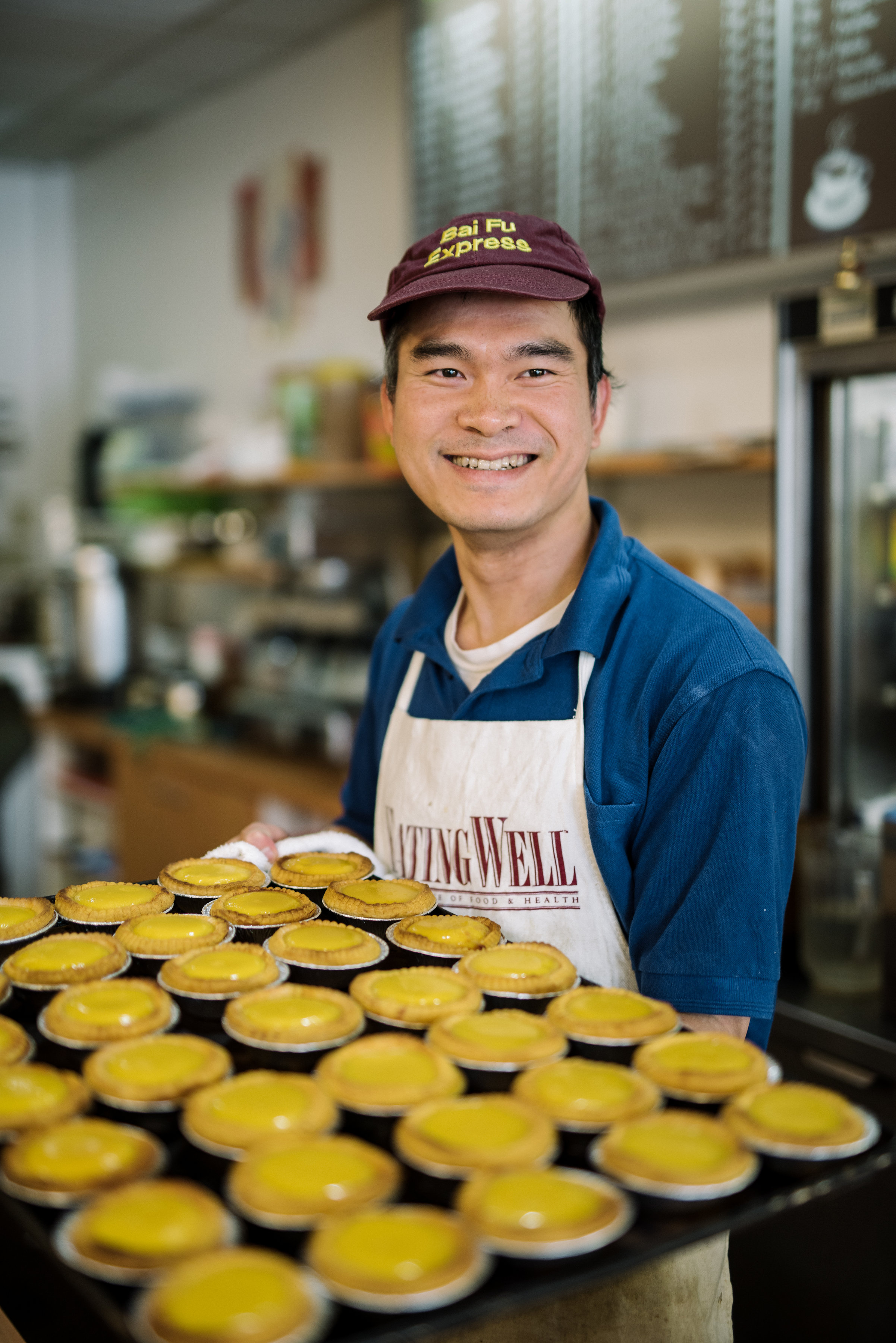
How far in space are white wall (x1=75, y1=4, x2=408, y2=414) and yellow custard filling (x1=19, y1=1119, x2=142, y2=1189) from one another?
3664 mm

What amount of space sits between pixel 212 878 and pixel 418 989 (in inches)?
16.1

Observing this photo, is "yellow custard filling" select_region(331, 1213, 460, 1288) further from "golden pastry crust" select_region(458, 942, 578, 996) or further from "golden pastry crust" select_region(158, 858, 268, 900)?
"golden pastry crust" select_region(158, 858, 268, 900)

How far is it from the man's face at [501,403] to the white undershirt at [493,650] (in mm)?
124

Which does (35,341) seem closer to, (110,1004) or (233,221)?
(233,221)

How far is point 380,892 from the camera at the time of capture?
135 cm

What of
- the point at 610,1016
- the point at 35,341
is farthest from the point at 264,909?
the point at 35,341

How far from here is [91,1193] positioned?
2.52ft

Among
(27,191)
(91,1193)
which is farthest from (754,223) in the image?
(27,191)

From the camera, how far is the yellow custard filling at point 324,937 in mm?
1186

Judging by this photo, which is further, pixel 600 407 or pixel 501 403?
pixel 600 407

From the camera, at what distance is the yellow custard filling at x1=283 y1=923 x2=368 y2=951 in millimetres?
1186

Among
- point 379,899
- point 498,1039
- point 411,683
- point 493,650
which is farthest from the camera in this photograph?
point 411,683

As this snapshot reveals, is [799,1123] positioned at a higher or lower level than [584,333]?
lower

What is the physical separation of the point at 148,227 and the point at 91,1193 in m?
5.60
